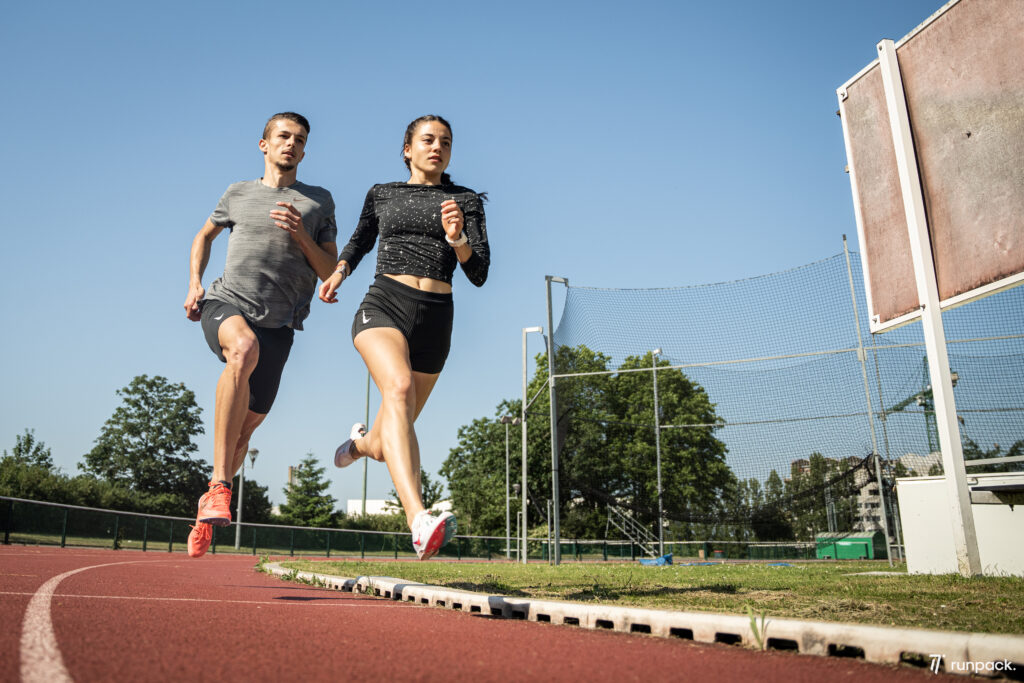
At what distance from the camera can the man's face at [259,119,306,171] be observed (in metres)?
4.89

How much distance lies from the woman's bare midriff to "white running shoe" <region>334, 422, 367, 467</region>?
122cm

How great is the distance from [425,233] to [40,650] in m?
2.62

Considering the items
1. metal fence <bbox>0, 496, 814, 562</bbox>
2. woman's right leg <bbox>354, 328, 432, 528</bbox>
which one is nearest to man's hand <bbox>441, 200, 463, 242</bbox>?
woman's right leg <bbox>354, 328, 432, 528</bbox>

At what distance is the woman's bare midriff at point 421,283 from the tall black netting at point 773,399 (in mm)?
9597

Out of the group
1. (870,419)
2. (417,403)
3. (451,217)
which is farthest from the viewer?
(870,419)

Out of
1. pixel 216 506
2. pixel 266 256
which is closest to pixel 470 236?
pixel 266 256

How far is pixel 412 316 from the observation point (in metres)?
3.85

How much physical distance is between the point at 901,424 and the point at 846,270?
3278mm

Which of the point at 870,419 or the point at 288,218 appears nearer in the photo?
the point at 288,218

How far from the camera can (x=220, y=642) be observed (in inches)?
88.3

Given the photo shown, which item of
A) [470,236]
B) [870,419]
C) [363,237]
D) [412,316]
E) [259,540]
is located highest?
[870,419]

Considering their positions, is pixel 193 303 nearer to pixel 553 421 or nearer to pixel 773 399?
pixel 553 421

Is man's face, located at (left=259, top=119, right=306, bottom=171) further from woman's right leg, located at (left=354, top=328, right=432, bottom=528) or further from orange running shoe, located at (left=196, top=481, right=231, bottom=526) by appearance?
orange running shoe, located at (left=196, top=481, right=231, bottom=526)

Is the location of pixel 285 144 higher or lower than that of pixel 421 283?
higher
